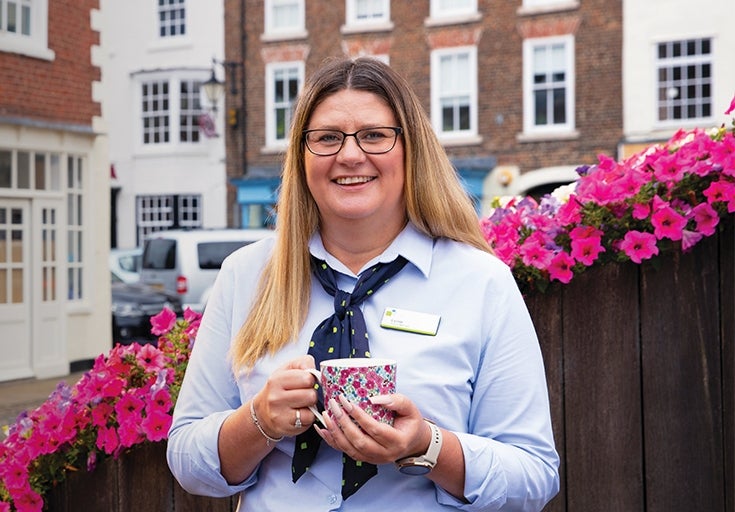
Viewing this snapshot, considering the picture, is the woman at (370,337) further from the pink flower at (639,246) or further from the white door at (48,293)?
the white door at (48,293)

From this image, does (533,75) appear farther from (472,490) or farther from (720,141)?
(472,490)

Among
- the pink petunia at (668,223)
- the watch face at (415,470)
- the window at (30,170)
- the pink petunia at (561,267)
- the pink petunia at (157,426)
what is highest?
the window at (30,170)

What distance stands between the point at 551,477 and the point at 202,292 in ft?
42.7

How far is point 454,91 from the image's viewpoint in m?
A: 20.3

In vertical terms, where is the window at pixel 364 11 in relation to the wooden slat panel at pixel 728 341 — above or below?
above

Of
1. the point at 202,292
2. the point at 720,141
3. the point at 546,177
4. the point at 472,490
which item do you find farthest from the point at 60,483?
the point at 546,177

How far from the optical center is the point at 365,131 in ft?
5.89

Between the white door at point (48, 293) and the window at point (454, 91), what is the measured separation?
34.4ft

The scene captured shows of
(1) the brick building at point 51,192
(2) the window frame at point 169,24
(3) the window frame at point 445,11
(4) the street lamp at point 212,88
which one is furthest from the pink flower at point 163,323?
(2) the window frame at point 169,24

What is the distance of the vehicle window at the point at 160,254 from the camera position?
48.8 feet

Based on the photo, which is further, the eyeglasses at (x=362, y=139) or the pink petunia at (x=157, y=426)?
the pink petunia at (x=157, y=426)

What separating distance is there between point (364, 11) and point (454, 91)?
2.97 metres

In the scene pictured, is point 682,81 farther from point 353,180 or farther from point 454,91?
point 353,180

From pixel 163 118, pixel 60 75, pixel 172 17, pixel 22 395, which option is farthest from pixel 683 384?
pixel 172 17
